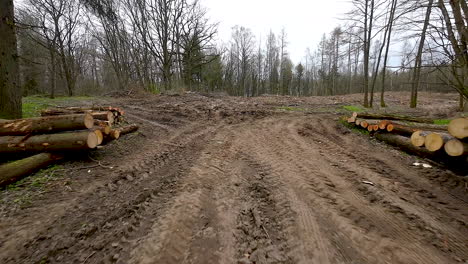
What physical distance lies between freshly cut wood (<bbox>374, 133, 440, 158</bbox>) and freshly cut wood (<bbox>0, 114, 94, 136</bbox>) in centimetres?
731

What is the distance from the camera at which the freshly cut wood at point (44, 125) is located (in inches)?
169

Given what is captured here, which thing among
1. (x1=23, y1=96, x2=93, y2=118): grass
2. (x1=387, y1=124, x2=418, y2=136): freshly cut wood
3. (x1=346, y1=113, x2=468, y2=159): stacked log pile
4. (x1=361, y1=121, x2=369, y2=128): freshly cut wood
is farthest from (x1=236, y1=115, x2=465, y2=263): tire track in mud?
(x1=23, y1=96, x2=93, y2=118): grass

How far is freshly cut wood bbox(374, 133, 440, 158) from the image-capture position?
4.79 meters

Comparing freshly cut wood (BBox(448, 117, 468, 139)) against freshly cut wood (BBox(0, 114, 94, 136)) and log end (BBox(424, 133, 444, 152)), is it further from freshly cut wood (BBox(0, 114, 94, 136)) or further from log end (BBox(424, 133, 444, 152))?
freshly cut wood (BBox(0, 114, 94, 136))

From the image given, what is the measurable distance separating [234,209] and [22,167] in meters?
3.58

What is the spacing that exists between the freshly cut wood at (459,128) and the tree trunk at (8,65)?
9724 millimetres

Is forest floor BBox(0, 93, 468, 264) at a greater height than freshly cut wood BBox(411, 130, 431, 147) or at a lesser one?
lesser

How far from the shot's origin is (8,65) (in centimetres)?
537

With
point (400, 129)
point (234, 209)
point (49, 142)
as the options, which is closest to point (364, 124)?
point (400, 129)

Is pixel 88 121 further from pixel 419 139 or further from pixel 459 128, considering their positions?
pixel 419 139

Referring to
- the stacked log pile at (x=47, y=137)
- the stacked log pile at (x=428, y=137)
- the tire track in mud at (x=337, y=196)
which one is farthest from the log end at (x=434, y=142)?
the stacked log pile at (x=47, y=137)

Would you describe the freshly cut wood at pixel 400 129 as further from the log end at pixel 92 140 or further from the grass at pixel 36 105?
the grass at pixel 36 105

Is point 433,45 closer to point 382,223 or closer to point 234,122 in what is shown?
point 382,223

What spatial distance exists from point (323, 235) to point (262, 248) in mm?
743
